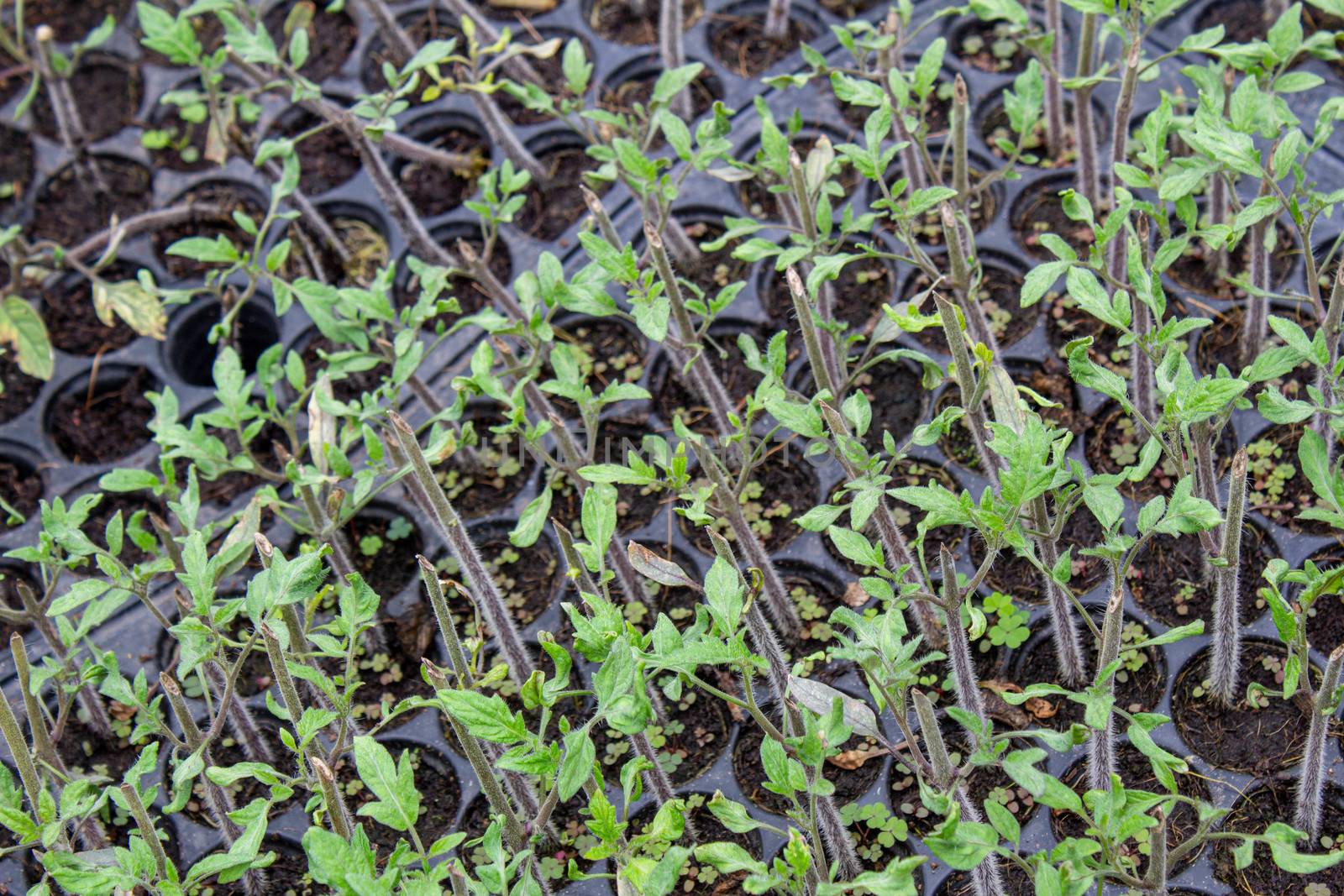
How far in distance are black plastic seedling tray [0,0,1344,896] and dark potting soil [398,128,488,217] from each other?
3cm

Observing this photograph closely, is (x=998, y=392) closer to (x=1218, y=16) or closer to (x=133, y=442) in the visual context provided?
(x=1218, y=16)

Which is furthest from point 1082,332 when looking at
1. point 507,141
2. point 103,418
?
point 103,418

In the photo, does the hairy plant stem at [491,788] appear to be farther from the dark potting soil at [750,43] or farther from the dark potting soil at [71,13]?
the dark potting soil at [71,13]

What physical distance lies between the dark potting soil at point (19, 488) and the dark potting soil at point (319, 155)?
0.80m

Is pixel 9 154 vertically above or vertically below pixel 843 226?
above

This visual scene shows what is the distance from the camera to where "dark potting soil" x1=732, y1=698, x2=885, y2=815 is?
70.9 inches

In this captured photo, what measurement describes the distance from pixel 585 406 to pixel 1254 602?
3.34 ft

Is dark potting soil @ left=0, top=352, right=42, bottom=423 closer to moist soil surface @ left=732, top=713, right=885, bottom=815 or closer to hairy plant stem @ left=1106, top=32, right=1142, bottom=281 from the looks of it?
moist soil surface @ left=732, top=713, right=885, bottom=815

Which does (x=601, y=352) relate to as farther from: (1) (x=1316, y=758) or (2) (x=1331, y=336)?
(1) (x=1316, y=758)

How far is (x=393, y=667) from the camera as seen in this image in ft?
6.69

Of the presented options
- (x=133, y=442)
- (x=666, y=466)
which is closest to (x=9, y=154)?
(x=133, y=442)

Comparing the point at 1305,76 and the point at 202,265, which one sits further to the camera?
the point at 202,265

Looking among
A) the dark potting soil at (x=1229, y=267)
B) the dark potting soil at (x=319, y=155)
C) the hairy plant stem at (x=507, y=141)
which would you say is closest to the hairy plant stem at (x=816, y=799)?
the dark potting soil at (x=1229, y=267)

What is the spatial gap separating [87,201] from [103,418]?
61cm
